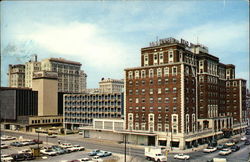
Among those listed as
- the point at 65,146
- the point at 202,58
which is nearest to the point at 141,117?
the point at 65,146

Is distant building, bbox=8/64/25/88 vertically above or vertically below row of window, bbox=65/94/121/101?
above

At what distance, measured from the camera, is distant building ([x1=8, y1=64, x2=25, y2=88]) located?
440ft

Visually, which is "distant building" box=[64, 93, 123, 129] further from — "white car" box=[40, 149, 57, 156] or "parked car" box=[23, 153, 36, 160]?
"parked car" box=[23, 153, 36, 160]

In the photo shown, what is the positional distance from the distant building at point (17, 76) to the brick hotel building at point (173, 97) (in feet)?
294

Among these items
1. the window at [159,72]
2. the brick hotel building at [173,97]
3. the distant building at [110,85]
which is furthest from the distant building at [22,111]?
the distant building at [110,85]

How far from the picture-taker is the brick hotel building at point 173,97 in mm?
53375

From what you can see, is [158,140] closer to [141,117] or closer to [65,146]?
[141,117]

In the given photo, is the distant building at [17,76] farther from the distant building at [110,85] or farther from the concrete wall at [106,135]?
the concrete wall at [106,135]

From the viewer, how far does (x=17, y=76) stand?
134250 millimetres

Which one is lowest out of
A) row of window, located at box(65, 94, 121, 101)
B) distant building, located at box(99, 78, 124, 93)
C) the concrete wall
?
the concrete wall

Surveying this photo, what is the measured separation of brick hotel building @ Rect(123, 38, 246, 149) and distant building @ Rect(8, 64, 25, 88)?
8956 cm

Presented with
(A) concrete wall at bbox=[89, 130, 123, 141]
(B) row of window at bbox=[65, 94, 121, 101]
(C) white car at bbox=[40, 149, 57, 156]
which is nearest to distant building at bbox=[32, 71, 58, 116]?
(B) row of window at bbox=[65, 94, 121, 101]

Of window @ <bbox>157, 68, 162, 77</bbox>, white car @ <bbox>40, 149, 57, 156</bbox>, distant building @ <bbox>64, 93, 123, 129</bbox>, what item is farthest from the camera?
distant building @ <bbox>64, 93, 123, 129</bbox>

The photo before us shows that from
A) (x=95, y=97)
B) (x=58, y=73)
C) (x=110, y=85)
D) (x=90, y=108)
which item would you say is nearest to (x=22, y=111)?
(x=90, y=108)
